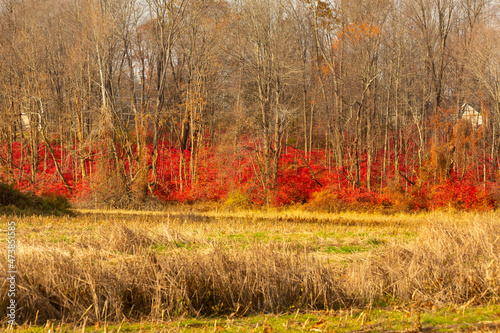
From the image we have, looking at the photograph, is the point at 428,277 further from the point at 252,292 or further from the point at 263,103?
the point at 263,103

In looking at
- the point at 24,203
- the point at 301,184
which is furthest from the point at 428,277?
the point at 301,184

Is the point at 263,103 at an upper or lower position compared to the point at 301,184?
upper

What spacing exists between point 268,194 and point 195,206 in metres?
4.43

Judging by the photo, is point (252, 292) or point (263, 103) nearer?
point (252, 292)

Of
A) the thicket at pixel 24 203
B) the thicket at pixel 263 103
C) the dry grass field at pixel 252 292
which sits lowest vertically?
the dry grass field at pixel 252 292

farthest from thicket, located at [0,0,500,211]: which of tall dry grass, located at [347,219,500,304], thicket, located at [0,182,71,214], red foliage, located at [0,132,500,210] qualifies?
Answer: tall dry grass, located at [347,219,500,304]

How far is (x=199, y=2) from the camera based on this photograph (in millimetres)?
30047

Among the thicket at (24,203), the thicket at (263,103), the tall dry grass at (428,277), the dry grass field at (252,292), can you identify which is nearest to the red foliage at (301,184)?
the thicket at (263,103)

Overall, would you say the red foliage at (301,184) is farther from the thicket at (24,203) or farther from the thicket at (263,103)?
the thicket at (24,203)

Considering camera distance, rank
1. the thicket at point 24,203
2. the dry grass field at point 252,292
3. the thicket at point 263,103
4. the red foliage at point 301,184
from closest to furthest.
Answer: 1. the dry grass field at point 252,292
2. the thicket at point 24,203
3. the red foliage at point 301,184
4. the thicket at point 263,103

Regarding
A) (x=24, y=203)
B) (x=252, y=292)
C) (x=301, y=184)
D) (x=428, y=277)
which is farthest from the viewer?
(x=301, y=184)

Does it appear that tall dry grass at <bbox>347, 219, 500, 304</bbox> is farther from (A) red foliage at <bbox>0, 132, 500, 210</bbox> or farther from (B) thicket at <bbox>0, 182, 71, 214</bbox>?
(A) red foliage at <bbox>0, 132, 500, 210</bbox>

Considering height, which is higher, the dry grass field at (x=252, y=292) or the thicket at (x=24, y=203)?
the thicket at (x=24, y=203)

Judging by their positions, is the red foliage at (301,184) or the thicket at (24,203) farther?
the red foliage at (301,184)
